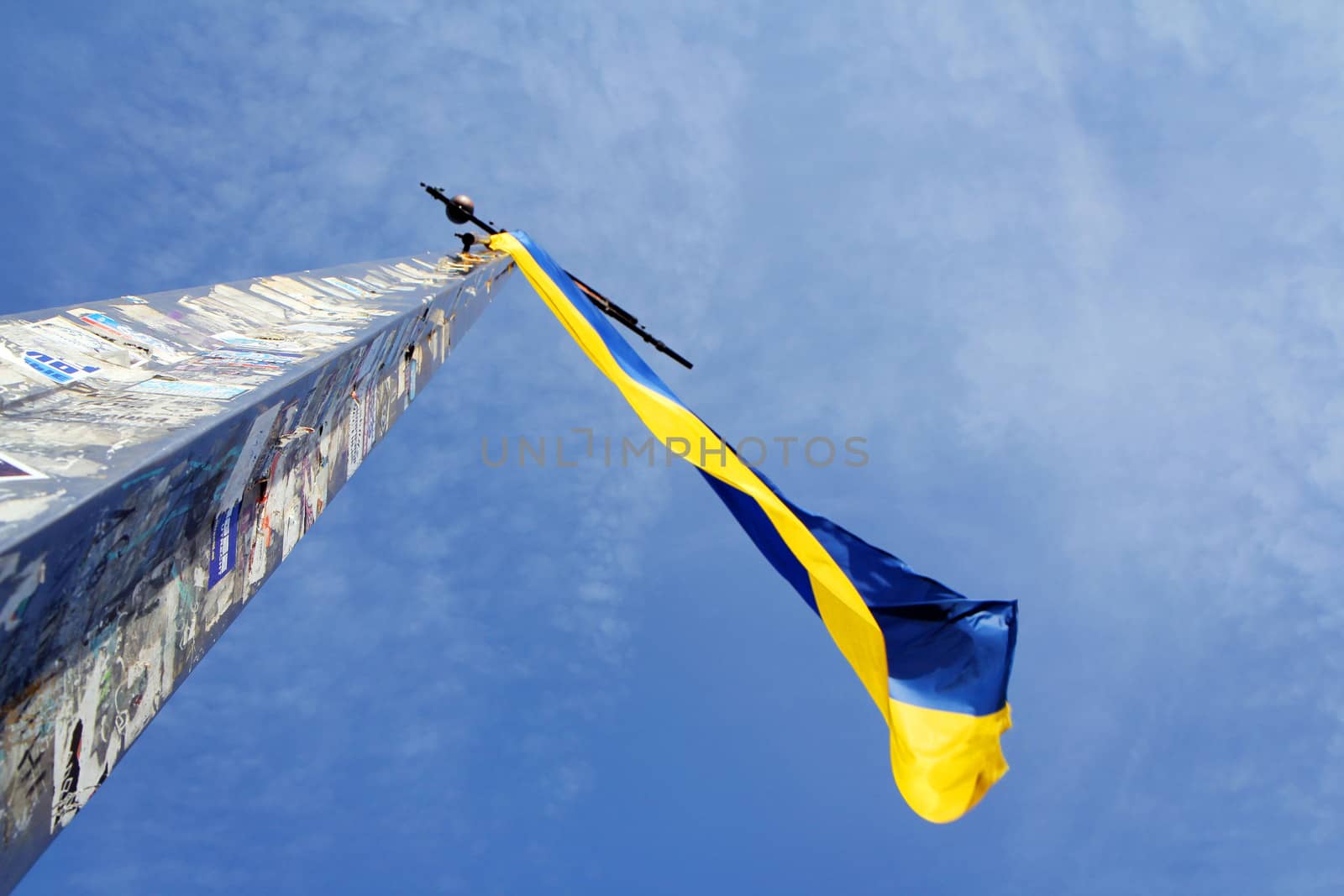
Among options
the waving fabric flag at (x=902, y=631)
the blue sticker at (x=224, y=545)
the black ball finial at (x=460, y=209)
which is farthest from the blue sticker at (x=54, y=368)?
the black ball finial at (x=460, y=209)

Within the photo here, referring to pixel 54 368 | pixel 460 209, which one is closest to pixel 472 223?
pixel 460 209

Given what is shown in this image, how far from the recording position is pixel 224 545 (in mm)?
4168

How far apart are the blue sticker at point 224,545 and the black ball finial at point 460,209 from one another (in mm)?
8051

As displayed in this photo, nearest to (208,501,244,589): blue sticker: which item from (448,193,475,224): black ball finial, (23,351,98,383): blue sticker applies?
(23,351,98,383): blue sticker

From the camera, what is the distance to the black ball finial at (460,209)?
1150 centimetres

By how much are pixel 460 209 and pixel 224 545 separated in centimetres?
840

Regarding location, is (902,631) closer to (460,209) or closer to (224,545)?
(224,545)

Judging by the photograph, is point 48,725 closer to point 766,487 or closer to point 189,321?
point 189,321

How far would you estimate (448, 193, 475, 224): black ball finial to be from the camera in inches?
453

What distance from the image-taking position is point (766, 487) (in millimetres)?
7062

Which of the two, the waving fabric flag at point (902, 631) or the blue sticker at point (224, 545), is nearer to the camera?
the blue sticker at point (224, 545)

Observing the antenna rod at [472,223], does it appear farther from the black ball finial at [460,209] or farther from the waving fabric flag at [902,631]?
the waving fabric flag at [902,631]

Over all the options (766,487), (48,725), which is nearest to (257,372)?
(48,725)

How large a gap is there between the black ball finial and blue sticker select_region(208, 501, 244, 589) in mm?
8051
